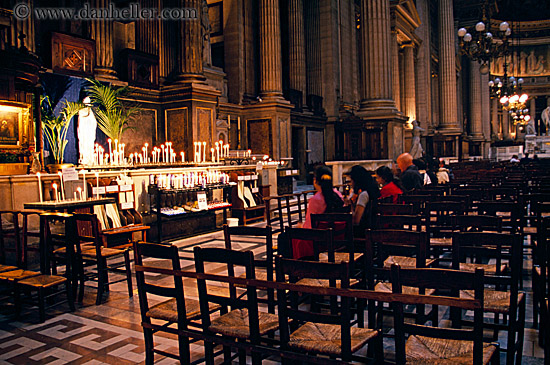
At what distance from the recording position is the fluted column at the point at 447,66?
34500 millimetres

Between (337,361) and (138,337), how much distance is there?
239 cm

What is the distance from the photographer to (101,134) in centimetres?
1259

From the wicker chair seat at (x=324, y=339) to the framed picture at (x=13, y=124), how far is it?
9068 millimetres

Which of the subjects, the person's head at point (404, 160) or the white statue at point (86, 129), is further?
→ the white statue at point (86, 129)

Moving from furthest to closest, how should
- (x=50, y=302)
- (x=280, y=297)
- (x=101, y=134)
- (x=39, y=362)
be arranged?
1. (x=101, y=134)
2. (x=50, y=302)
3. (x=39, y=362)
4. (x=280, y=297)

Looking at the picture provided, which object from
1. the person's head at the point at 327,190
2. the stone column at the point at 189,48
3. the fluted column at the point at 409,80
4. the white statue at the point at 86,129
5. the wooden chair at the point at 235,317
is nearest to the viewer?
the wooden chair at the point at 235,317

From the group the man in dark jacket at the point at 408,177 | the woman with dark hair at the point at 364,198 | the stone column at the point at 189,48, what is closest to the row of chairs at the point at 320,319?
the woman with dark hair at the point at 364,198

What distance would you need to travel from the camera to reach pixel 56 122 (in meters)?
10.8

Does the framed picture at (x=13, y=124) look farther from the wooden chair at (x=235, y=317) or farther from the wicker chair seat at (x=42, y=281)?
the wooden chair at (x=235, y=317)

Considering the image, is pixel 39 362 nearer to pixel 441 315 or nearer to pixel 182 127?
pixel 441 315

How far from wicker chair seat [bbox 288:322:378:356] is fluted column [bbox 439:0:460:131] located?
35801 millimetres

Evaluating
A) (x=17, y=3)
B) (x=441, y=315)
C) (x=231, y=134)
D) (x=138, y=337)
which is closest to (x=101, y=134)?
(x=17, y=3)

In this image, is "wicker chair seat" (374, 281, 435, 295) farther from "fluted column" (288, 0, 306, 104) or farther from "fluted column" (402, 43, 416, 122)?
"fluted column" (402, 43, 416, 122)

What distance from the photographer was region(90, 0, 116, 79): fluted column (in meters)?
12.5
